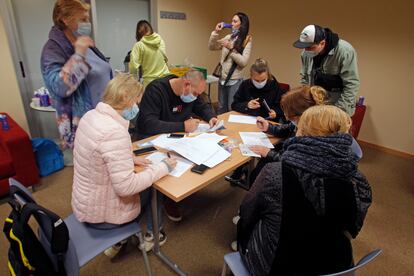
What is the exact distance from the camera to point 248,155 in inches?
64.4

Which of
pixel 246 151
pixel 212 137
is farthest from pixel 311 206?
pixel 212 137

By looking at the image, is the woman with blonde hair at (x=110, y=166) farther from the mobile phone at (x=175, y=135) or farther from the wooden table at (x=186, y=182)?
the mobile phone at (x=175, y=135)

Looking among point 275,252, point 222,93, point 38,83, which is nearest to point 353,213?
point 275,252

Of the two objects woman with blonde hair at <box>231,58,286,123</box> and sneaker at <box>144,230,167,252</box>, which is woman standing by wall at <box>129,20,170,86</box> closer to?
woman with blonde hair at <box>231,58,286,123</box>

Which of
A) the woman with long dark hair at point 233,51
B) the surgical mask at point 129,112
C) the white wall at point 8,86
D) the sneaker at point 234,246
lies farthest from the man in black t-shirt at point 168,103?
the white wall at point 8,86

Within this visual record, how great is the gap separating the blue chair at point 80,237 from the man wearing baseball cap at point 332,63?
1816mm

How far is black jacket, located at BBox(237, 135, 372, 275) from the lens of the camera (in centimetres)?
96

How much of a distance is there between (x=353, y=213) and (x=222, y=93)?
273 cm

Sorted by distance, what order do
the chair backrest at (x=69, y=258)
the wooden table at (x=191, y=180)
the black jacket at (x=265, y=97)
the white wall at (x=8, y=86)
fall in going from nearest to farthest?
the chair backrest at (x=69, y=258) < the wooden table at (x=191, y=180) < the black jacket at (x=265, y=97) < the white wall at (x=8, y=86)

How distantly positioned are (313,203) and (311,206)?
0.01m

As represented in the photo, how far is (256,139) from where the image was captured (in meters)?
1.88

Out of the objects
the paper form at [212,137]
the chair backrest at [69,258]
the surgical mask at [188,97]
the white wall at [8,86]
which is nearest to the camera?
the chair backrest at [69,258]

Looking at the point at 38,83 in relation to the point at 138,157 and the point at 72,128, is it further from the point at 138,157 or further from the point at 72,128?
the point at 138,157

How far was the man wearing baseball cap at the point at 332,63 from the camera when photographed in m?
2.04
